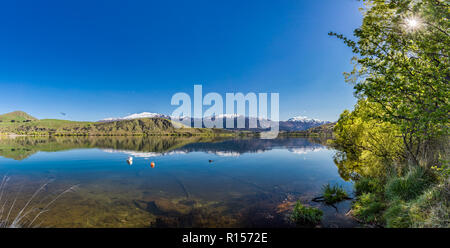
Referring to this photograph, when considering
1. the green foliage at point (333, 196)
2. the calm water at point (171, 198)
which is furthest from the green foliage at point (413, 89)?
the calm water at point (171, 198)

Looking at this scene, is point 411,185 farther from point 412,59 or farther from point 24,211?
point 24,211

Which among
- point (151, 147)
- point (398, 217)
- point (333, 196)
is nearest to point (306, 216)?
point (398, 217)

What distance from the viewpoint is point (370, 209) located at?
1348 centimetres

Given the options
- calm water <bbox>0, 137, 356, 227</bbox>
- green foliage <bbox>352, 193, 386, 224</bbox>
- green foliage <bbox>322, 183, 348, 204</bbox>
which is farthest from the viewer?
green foliage <bbox>322, 183, 348, 204</bbox>

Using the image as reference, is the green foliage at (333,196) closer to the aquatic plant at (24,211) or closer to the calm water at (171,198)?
the calm water at (171,198)

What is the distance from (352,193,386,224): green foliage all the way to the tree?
5908mm

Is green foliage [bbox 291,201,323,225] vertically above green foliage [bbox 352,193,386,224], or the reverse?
green foliage [bbox 352,193,386,224]

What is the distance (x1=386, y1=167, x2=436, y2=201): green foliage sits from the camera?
38.9ft

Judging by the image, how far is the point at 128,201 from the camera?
18.8 m

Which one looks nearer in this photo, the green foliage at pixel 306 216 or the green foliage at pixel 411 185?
the green foliage at pixel 411 185

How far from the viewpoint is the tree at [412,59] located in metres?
8.23

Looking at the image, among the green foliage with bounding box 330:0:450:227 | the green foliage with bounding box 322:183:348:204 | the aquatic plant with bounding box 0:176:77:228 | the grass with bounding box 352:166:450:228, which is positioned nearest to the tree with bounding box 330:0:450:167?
the green foliage with bounding box 330:0:450:227

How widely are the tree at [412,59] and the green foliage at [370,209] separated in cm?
591

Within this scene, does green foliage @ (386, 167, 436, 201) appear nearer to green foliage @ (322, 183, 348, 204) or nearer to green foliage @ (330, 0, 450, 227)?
green foliage @ (330, 0, 450, 227)
